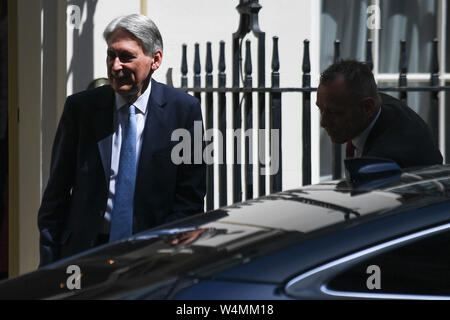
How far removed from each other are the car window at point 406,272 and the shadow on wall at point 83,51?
4.78 meters

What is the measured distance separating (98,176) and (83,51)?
294 centimetres

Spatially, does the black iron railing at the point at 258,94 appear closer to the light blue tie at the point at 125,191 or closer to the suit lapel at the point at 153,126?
the suit lapel at the point at 153,126

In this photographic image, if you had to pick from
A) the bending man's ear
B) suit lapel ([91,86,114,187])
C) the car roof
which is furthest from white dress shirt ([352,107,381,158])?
suit lapel ([91,86,114,187])

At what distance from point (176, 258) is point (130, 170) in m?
1.63

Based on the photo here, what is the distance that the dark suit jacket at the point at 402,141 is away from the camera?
396cm

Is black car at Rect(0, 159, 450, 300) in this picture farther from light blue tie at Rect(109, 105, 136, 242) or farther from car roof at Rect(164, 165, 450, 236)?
light blue tie at Rect(109, 105, 136, 242)

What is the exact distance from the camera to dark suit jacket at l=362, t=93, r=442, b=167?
3.96 m

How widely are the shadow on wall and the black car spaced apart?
4.23 metres

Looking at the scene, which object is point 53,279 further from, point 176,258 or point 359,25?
point 359,25

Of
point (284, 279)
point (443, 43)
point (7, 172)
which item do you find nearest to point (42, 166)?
point (7, 172)
